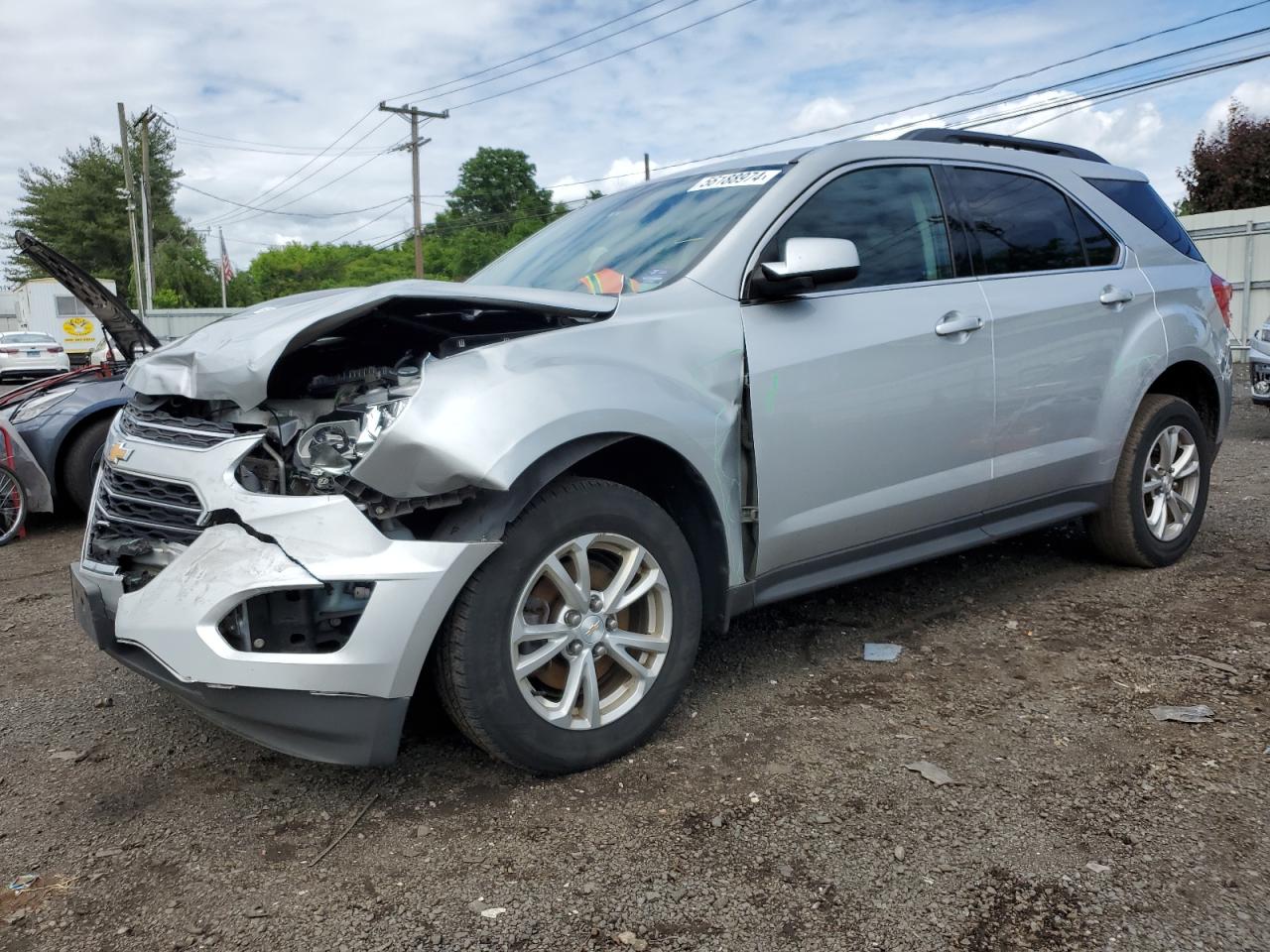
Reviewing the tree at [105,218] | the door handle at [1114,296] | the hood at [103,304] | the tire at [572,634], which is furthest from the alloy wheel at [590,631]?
the tree at [105,218]

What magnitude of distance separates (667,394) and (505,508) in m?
0.63

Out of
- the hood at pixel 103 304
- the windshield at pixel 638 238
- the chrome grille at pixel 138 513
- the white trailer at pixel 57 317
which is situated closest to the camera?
the chrome grille at pixel 138 513

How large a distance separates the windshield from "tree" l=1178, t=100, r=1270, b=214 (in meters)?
26.9

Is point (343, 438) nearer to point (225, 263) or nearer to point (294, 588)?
point (294, 588)

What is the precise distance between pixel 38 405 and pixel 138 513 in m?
4.69

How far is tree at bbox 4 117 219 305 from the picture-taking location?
6175 cm

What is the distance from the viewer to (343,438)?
2.60 m

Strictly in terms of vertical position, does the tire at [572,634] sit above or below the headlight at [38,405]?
below

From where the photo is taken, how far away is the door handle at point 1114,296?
419cm

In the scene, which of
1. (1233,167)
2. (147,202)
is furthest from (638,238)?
(147,202)

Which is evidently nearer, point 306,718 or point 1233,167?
point 306,718

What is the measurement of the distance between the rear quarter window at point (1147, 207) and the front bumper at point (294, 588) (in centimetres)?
355

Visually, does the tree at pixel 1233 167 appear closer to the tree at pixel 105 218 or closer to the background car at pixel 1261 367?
the background car at pixel 1261 367

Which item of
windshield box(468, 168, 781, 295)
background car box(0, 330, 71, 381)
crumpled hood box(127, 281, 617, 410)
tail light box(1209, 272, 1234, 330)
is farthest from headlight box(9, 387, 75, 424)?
background car box(0, 330, 71, 381)
